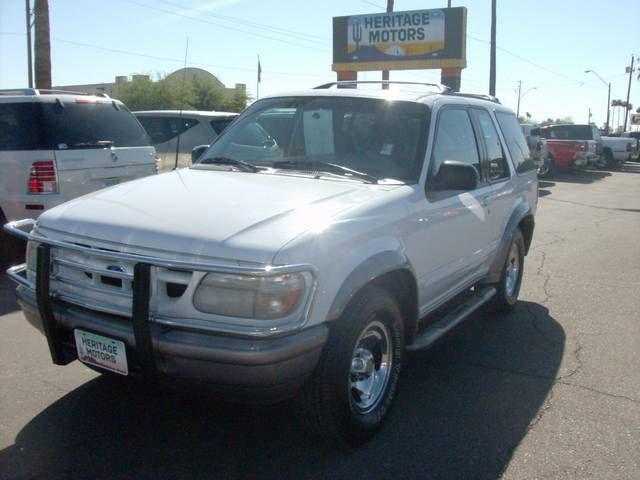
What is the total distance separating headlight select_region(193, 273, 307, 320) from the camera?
2.84 metres

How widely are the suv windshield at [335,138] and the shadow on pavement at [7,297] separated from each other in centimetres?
248

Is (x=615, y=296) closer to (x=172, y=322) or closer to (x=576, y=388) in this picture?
(x=576, y=388)

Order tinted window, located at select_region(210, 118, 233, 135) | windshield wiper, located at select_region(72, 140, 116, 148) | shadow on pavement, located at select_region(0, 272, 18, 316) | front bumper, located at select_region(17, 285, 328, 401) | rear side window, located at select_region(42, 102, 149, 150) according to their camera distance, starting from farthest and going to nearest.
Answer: tinted window, located at select_region(210, 118, 233, 135) < windshield wiper, located at select_region(72, 140, 116, 148) < rear side window, located at select_region(42, 102, 149, 150) < shadow on pavement, located at select_region(0, 272, 18, 316) < front bumper, located at select_region(17, 285, 328, 401)

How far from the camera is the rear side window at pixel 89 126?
→ 22.2ft

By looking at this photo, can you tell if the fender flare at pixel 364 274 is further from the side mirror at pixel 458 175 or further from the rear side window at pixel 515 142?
the rear side window at pixel 515 142

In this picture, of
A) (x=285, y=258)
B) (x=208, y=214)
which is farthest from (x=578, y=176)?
(x=285, y=258)

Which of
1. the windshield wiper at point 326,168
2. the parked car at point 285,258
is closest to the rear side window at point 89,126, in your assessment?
the parked car at point 285,258

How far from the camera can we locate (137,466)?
3232 mm

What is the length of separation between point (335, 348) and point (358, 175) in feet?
4.25

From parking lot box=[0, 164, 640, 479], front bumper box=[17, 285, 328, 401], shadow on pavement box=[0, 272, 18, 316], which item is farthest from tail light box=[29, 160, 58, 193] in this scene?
front bumper box=[17, 285, 328, 401]

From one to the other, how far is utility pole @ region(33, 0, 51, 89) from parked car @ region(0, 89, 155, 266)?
29.0ft

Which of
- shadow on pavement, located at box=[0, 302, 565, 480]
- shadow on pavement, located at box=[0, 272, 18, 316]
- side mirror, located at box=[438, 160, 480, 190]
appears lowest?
shadow on pavement, located at box=[0, 302, 565, 480]

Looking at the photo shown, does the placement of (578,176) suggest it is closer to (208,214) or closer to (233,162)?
(233,162)

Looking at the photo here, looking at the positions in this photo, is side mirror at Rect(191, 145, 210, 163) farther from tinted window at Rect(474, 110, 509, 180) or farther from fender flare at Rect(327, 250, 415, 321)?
tinted window at Rect(474, 110, 509, 180)
